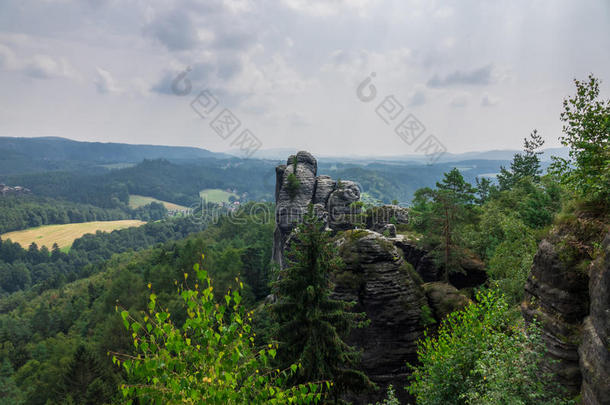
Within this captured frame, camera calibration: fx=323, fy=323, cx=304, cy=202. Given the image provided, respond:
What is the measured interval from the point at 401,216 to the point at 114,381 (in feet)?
142

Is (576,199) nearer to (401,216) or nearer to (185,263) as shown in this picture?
(401,216)

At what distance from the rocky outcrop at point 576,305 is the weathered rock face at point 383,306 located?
11.5 meters

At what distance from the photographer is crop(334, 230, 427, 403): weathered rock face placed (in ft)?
72.3

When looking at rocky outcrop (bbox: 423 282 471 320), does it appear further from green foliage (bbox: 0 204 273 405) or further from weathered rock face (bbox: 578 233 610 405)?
green foliage (bbox: 0 204 273 405)

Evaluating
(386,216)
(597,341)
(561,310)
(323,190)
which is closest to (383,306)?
(561,310)

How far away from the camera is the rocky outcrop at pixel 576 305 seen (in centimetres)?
832

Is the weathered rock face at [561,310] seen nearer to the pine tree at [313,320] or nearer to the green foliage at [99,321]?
the pine tree at [313,320]

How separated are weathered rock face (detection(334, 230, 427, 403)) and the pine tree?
6328 millimetres

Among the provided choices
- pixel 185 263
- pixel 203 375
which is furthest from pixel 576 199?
pixel 185 263

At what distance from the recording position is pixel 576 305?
998 cm

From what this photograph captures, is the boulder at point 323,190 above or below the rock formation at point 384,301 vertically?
above

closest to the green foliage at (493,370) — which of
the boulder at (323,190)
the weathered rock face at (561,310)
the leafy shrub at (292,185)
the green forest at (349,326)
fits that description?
the green forest at (349,326)

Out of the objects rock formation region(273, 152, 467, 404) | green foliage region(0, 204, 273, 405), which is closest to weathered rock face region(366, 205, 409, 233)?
rock formation region(273, 152, 467, 404)

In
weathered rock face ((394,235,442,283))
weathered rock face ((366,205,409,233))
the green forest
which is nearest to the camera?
the green forest
